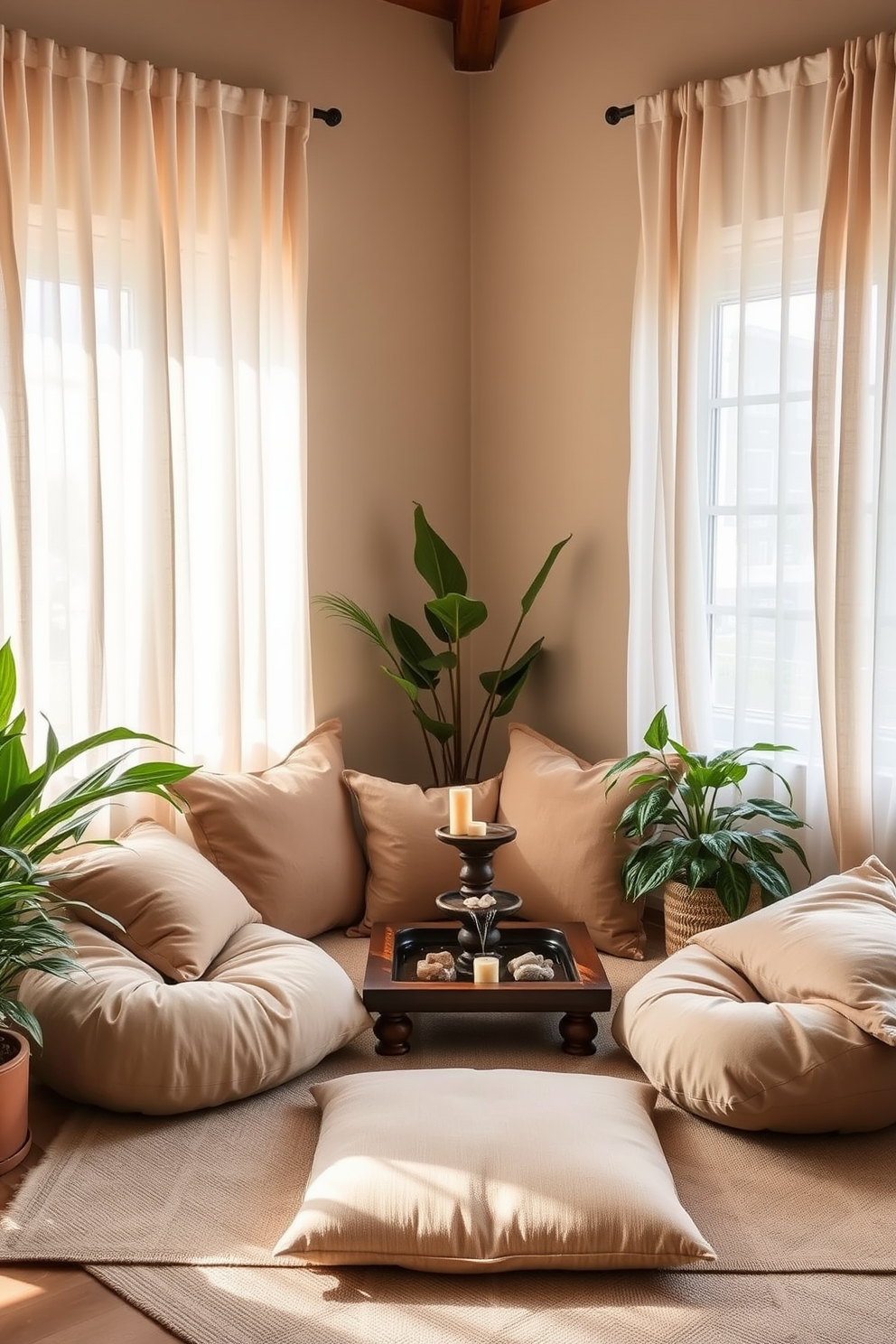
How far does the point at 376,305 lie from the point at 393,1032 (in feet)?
7.07

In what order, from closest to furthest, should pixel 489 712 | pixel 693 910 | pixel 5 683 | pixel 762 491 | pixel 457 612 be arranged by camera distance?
pixel 5 683 → pixel 693 910 → pixel 762 491 → pixel 457 612 → pixel 489 712

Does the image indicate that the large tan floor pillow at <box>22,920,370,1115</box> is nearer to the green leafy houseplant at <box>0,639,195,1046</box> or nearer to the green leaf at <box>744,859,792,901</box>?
the green leafy houseplant at <box>0,639,195,1046</box>

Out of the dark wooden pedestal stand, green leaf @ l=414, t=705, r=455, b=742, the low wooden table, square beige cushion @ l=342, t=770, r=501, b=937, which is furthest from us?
green leaf @ l=414, t=705, r=455, b=742

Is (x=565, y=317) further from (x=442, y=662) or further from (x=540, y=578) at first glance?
(x=442, y=662)

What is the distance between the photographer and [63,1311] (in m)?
1.71

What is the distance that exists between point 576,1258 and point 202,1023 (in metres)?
0.84

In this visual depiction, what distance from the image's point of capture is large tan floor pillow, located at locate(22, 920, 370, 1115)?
2.23m

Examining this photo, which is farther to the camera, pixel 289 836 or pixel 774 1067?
pixel 289 836

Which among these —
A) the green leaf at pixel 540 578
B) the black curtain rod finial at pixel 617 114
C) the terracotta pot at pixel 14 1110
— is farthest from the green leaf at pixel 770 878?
the black curtain rod finial at pixel 617 114

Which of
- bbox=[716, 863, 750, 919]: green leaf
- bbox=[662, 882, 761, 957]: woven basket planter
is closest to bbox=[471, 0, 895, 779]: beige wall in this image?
bbox=[662, 882, 761, 957]: woven basket planter

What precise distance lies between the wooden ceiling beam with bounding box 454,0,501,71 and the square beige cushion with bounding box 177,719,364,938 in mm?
2158

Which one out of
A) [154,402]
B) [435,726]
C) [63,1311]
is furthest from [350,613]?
[63,1311]

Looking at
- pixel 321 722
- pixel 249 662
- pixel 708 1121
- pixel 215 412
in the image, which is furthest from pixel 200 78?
pixel 708 1121

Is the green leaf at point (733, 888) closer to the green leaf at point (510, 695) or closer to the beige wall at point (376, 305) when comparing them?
the green leaf at point (510, 695)
